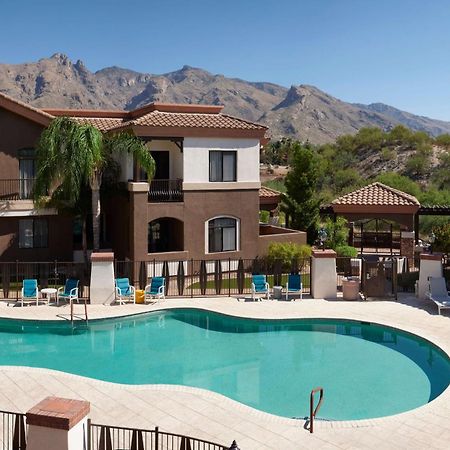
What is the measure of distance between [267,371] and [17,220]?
53.8ft

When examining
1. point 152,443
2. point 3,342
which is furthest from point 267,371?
point 3,342

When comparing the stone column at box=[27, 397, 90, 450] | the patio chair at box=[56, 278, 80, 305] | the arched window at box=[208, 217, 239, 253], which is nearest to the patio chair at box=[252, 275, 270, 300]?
the arched window at box=[208, 217, 239, 253]

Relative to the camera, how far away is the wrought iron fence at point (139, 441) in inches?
348

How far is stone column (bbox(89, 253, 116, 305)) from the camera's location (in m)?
22.0

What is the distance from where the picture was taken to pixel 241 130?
2775 centimetres

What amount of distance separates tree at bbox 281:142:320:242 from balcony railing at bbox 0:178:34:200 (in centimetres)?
1425

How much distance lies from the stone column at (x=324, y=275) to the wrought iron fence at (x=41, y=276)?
29.8 feet

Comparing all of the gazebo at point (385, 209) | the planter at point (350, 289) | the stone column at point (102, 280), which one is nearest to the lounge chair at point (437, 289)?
the planter at point (350, 289)

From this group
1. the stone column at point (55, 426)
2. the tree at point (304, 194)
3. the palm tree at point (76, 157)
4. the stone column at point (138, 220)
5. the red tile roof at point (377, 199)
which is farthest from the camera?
the tree at point (304, 194)

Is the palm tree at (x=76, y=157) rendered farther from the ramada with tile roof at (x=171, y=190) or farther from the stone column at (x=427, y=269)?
the stone column at (x=427, y=269)

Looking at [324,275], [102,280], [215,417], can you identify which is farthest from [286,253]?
[215,417]

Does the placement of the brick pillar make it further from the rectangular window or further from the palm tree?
the rectangular window

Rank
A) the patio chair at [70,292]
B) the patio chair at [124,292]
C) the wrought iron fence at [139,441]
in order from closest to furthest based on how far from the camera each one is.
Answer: the wrought iron fence at [139,441] < the patio chair at [70,292] < the patio chair at [124,292]

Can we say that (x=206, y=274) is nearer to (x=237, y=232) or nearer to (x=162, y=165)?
(x=237, y=232)
